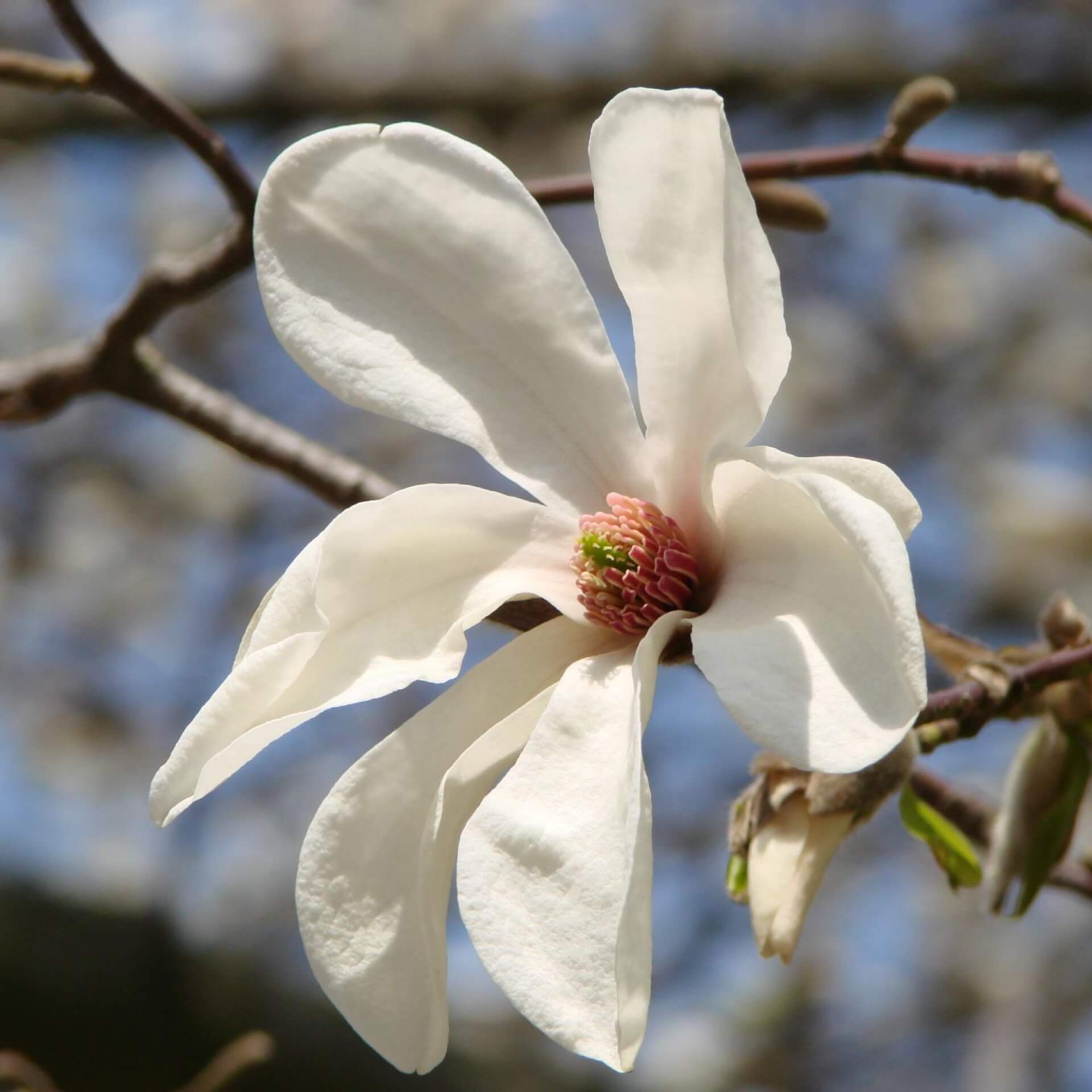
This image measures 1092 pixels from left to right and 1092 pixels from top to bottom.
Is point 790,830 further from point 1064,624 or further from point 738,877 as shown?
point 1064,624

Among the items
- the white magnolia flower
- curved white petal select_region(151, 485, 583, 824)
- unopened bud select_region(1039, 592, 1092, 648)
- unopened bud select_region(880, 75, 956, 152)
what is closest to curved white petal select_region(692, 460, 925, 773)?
the white magnolia flower

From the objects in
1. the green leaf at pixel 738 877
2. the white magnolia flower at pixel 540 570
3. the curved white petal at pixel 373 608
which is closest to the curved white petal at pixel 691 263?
the white magnolia flower at pixel 540 570

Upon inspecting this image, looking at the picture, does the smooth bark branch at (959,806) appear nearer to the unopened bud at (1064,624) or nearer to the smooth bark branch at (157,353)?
the unopened bud at (1064,624)

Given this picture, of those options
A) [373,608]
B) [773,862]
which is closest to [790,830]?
[773,862]

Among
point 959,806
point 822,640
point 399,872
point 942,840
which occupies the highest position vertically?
point 822,640

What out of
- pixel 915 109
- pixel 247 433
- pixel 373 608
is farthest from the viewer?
pixel 247 433

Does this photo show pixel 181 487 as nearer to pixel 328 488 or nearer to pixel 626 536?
pixel 328 488

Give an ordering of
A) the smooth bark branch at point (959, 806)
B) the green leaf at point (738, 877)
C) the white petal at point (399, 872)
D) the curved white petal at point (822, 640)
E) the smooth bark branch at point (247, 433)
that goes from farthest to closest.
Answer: the smooth bark branch at point (247, 433), the smooth bark branch at point (959, 806), the green leaf at point (738, 877), the white petal at point (399, 872), the curved white petal at point (822, 640)
